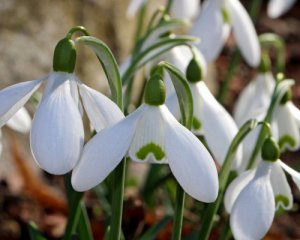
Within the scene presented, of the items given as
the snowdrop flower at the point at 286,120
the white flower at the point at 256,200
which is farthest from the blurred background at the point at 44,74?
the white flower at the point at 256,200

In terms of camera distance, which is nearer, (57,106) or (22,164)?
(57,106)

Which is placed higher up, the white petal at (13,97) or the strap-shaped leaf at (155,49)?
the white petal at (13,97)

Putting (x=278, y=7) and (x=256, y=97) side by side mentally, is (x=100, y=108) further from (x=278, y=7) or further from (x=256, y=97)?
(x=278, y=7)

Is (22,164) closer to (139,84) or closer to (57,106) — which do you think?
(139,84)

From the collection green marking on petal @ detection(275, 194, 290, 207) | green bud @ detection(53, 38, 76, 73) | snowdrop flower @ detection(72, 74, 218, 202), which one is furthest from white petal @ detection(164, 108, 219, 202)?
green marking on petal @ detection(275, 194, 290, 207)

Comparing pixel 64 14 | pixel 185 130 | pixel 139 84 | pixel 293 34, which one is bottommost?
pixel 293 34

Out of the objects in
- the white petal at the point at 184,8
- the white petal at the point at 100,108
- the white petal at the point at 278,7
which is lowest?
the white petal at the point at 278,7

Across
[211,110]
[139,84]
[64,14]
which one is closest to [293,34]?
[139,84]

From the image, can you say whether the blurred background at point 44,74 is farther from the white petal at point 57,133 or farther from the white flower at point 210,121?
the white petal at point 57,133
